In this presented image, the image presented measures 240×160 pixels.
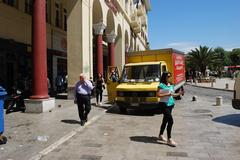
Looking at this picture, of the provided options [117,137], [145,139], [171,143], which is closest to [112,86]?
[117,137]

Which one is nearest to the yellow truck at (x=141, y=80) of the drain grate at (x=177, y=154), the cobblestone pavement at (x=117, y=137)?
the cobblestone pavement at (x=117, y=137)

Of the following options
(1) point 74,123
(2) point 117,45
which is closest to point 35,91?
(1) point 74,123

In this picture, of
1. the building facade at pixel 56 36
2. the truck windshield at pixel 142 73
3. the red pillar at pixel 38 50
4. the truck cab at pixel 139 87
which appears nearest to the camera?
the red pillar at pixel 38 50

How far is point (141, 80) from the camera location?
14.6 metres

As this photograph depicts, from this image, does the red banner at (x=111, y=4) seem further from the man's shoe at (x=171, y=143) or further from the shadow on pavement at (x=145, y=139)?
the man's shoe at (x=171, y=143)

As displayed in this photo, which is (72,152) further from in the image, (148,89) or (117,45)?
(117,45)

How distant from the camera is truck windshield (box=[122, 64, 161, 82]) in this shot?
14.6m

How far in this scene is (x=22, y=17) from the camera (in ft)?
66.0

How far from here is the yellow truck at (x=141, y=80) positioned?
13445 mm

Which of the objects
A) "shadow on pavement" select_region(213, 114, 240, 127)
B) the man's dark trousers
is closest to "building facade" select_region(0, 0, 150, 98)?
the man's dark trousers

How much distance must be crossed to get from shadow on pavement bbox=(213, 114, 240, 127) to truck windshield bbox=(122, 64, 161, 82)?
125 inches

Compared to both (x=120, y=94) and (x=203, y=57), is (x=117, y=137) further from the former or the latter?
(x=203, y=57)

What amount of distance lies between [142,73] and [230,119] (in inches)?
176

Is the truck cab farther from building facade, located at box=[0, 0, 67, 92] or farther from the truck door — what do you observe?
building facade, located at box=[0, 0, 67, 92]
